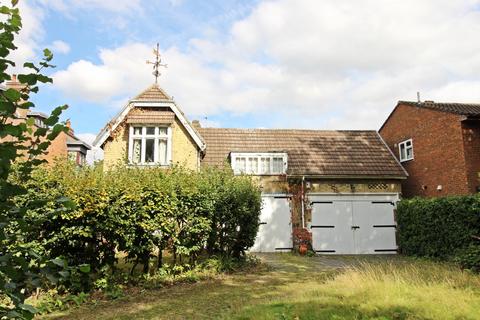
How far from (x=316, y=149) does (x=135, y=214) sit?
42.6 feet

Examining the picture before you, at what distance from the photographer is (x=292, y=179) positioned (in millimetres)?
18297

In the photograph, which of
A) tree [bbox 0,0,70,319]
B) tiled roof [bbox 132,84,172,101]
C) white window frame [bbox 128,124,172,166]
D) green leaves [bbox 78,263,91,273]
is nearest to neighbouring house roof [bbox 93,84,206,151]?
tiled roof [bbox 132,84,172,101]

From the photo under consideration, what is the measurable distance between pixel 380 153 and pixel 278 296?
14.4m

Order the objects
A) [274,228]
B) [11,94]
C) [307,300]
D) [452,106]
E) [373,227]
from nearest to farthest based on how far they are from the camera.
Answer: [11,94]
[307,300]
[274,228]
[373,227]
[452,106]

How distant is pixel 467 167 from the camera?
16188 millimetres

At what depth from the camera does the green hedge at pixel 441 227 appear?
12695 mm

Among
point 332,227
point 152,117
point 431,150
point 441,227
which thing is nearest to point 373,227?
point 332,227

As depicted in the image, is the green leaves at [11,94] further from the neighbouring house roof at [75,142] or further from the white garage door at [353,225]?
the neighbouring house roof at [75,142]

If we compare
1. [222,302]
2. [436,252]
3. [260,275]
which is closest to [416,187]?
[436,252]

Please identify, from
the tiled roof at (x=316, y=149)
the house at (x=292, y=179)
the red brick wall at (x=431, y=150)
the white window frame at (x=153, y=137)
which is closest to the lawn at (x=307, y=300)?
the house at (x=292, y=179)

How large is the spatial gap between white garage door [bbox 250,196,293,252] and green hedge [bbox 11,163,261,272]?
20.1 feet

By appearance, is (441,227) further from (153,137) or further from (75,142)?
(75,142)

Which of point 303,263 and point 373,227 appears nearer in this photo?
point 303,263

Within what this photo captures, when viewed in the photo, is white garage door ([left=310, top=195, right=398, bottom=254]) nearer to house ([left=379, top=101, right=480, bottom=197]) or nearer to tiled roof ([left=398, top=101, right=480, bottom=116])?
house ([left=379, top=101, right=480, bottom=197])
